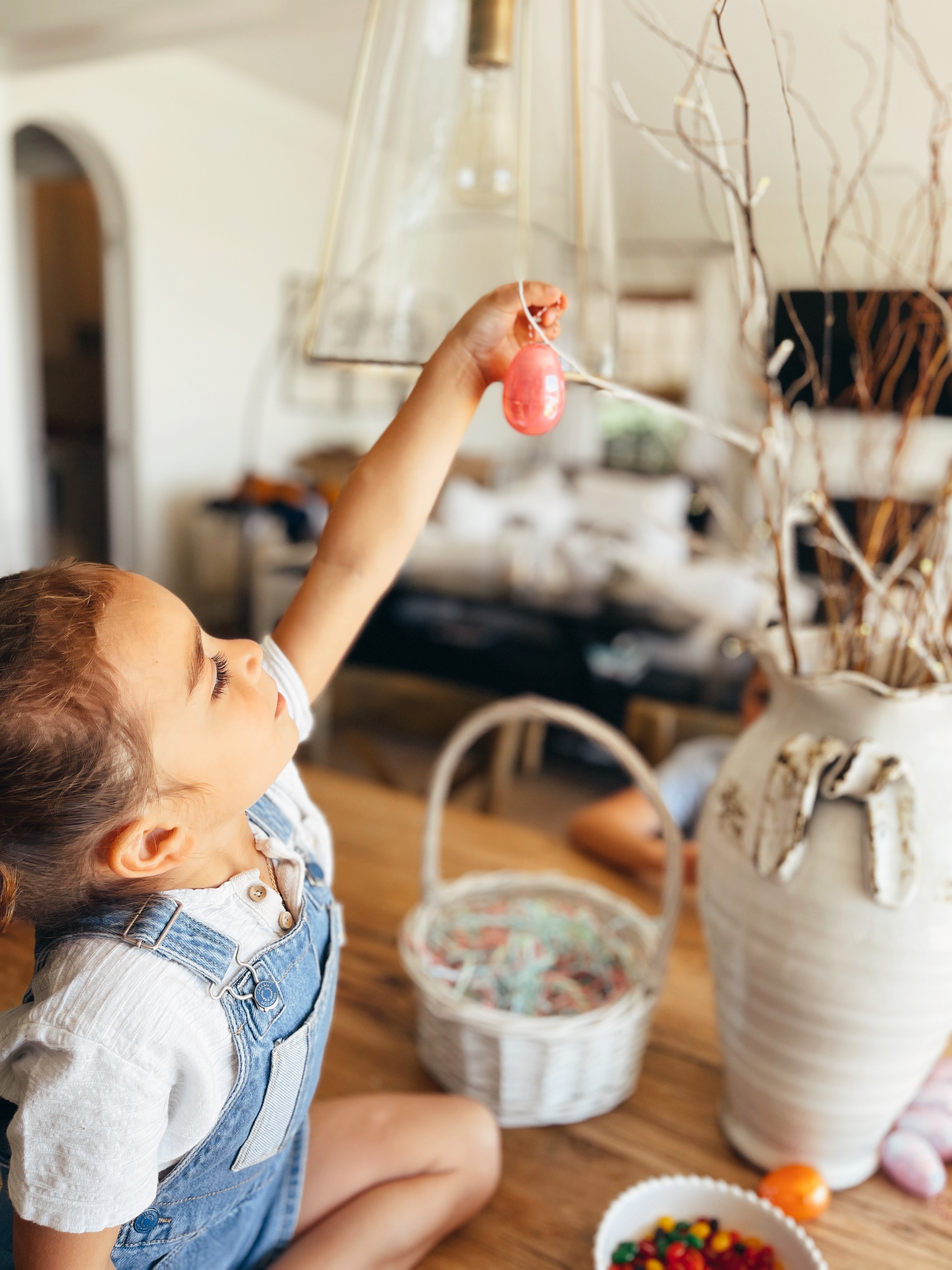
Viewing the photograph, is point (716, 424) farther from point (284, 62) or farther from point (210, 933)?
point (284, 62)

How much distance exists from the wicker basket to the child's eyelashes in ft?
1.18

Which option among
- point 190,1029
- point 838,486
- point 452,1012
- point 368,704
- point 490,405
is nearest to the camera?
point 190,1029

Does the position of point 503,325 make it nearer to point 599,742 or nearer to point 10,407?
point 599,742

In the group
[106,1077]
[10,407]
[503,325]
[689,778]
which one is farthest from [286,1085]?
[10,407]

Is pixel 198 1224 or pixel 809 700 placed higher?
pixel 809 700

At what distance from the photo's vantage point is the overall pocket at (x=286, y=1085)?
592 millimetres

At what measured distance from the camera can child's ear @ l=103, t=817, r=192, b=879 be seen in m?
0.51

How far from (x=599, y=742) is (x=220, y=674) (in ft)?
1.44

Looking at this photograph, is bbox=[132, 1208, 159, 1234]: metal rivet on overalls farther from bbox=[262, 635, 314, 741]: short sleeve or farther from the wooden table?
bbox=[262, 635, 314, 741]: short sleeve

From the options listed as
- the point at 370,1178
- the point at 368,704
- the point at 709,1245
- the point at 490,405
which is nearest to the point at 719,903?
the point at 709,1245

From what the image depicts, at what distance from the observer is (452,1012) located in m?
0.79

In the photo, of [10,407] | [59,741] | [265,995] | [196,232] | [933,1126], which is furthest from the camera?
[196,232]

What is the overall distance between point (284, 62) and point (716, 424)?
11.6 ft

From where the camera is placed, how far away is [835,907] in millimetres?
675
